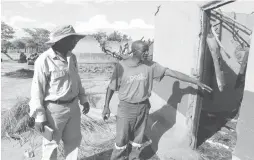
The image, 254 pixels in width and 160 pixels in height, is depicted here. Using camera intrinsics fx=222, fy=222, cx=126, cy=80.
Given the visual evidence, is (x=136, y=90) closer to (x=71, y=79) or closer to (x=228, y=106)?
(x=71, y=79)

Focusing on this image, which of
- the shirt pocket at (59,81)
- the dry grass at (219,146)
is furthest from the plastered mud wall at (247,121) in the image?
the shirt pocket at (59,81)

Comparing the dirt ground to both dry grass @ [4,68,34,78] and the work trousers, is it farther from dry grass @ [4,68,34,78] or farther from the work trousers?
the work trousers

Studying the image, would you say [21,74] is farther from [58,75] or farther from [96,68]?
[58,75]

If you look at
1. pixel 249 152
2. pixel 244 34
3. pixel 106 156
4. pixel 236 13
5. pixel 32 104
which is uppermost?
pixel 236 13

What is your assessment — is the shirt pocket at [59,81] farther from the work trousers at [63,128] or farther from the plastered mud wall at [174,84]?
the plastered mud wall at [174,84]

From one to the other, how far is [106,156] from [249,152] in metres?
2.08

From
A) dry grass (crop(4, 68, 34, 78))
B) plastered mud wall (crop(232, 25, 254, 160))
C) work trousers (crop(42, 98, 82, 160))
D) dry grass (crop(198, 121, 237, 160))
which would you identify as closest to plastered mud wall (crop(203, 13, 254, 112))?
dry grass (crop(198, 121, 237, 160))

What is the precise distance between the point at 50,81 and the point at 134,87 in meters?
1.15

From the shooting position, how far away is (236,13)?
Answer: 19.3ft

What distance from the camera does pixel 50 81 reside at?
7.94 feet

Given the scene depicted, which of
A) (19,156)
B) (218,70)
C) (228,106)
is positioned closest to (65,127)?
(19,156)

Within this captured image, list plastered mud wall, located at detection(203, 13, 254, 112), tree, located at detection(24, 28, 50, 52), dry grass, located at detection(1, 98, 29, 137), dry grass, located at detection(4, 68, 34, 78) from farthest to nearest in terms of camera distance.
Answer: tree, located at detection(24, 28, 50, 52), dry grass, located at detection(4, 68, 34, 78), plastered mud wall, located at detection(203, 13, 254, 112), dry grass, located at detection(1, 98, 29, 137)

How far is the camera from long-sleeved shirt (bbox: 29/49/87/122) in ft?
7.70

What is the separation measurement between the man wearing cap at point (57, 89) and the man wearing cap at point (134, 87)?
65cm
